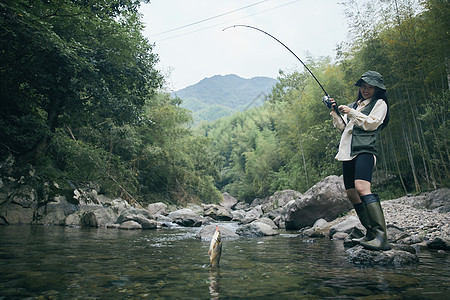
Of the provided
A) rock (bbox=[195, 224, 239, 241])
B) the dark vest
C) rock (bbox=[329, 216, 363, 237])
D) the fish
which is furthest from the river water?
rock (bbox=[329, 216, 363, 237])

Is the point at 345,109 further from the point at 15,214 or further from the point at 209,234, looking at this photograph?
the point at 15,214

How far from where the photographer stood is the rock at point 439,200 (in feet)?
26.0

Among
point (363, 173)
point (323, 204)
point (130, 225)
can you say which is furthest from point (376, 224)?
point (130, 225)

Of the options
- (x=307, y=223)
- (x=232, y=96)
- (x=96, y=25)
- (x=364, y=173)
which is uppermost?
(x=232, y=96)

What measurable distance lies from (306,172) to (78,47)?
14.6 meters

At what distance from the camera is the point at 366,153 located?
3.24m

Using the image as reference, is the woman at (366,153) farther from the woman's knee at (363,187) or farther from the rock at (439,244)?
the rock at (439,244)

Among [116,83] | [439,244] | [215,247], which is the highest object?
[116,83]

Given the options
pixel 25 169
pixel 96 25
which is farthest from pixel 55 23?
pixel 25 169

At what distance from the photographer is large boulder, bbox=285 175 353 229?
905 centimetres

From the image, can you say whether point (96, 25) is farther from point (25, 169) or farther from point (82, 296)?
point (82, 296)

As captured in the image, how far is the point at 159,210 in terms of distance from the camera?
1694 cm

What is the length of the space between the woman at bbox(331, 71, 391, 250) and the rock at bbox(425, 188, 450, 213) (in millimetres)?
5906

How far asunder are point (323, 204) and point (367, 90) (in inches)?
242
